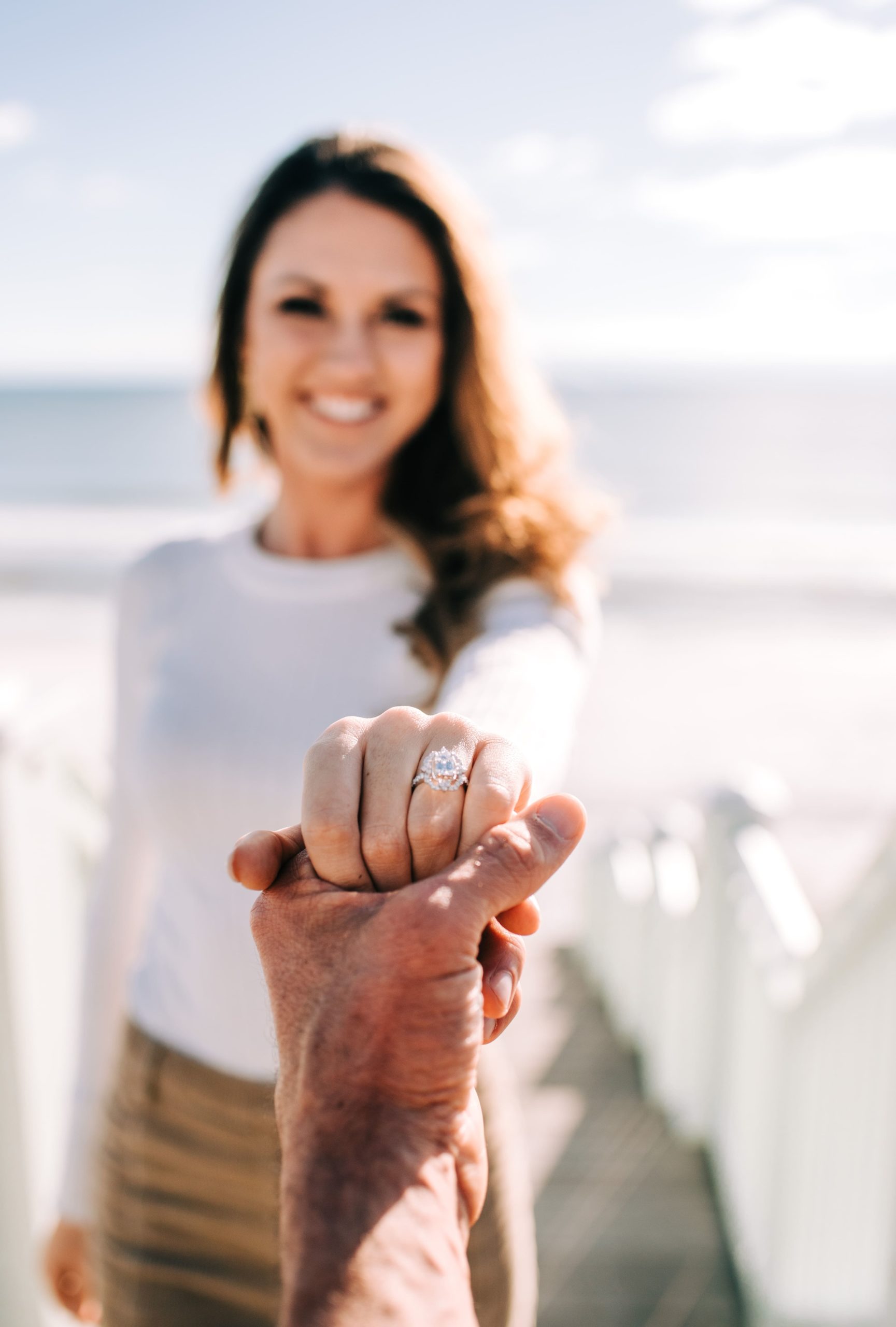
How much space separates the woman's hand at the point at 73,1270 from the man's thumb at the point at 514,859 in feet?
4.50

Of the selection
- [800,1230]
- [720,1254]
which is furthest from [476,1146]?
[720,1254]

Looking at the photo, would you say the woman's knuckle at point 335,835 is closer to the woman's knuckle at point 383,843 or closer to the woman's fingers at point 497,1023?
the woman's knuckle at point 383,843

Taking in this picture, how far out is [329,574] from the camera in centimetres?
157

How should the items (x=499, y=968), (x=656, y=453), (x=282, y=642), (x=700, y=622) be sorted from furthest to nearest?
(x=656, y=453) → (x=700, y=622) → (x=282, y=642) → (x=499, y=968)

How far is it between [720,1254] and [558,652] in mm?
2172

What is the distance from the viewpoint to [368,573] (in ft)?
5.16

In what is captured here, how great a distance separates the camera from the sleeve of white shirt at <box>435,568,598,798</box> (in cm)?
97

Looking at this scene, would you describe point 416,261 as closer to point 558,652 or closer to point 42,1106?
point 558,652

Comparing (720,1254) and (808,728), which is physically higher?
(720,1254)

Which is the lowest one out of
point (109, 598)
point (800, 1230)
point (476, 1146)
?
point (109, 598)

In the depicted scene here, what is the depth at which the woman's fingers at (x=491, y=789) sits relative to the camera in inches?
24.2

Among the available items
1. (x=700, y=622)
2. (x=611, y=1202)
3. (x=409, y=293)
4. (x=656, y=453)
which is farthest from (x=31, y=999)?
(x=656, y=453)

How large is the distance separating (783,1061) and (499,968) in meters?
1.83

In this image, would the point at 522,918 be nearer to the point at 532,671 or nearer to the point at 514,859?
the point at 514,859
